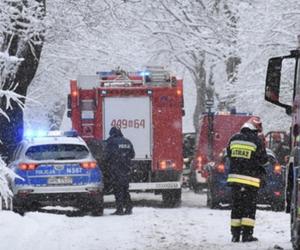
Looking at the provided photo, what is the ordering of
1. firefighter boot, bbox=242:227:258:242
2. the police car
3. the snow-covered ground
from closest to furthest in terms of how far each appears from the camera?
the snow-covered ground → firefighter boot, bbox=242:227:258:242 → the police car

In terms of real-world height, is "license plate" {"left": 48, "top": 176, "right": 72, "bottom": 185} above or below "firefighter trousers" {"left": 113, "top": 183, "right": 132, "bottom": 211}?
above

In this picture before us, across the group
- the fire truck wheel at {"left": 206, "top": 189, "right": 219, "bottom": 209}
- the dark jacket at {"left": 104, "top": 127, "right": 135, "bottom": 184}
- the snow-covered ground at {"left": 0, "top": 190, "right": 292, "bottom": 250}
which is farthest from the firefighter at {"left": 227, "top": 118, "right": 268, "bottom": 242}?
the fire truck wheel at {"left": 206, "top": 189, "right": 219, "bottom": 209}

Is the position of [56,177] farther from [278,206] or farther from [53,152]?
[278,206]

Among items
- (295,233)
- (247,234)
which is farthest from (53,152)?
(295,233)

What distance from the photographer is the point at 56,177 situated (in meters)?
16.2

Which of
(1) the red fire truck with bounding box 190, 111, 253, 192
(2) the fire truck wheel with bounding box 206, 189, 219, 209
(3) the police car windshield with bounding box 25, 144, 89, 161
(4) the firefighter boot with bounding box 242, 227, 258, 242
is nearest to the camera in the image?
(4) the firefighter boot with bounding box 242, 227, 258, 242

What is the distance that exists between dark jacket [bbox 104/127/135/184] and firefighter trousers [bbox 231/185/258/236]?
5005mm

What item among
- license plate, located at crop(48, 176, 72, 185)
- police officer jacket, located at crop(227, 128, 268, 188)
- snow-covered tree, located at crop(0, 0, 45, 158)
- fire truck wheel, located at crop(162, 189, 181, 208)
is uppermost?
snow-covered tree, located at crop(0, 0, 45, 158)

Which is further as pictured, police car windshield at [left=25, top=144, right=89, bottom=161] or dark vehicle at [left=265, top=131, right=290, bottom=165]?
dark vehicle at [left=265, top=131, right=290, bottom=165]

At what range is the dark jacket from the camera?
679 inches

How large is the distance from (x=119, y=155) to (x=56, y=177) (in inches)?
65.8

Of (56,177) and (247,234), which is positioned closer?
(247,234)

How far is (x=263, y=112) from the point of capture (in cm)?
3288

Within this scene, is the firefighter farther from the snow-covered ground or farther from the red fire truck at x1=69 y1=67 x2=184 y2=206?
the red fire truck at x1=69 y1=67 x2=184 y2=206
